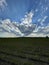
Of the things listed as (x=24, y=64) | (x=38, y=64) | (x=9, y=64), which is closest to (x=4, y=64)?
(x=9, y=64)

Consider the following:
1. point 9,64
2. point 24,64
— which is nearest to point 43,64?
point 24,64

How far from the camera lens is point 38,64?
1493cm

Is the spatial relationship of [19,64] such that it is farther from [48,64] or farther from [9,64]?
[48,64]

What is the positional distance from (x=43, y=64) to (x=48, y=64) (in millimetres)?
339

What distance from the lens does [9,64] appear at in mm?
14766

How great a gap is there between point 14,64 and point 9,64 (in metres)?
0.34

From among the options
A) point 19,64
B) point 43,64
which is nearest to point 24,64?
point 19,64

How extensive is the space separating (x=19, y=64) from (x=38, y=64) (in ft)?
4.31

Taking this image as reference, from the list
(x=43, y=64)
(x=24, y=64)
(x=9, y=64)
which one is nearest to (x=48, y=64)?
(x=43, y=64)

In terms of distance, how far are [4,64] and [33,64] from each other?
196cm

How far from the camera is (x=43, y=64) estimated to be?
14922 mm

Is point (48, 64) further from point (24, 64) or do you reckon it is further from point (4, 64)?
point (4, 64)

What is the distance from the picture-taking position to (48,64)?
1487 centimetres

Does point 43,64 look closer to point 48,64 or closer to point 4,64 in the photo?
point 48,64
